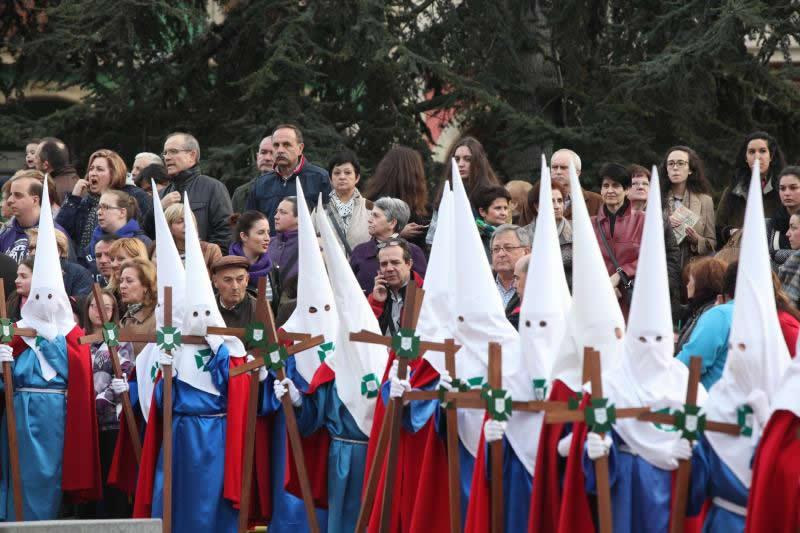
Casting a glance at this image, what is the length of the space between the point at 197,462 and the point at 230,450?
22cm

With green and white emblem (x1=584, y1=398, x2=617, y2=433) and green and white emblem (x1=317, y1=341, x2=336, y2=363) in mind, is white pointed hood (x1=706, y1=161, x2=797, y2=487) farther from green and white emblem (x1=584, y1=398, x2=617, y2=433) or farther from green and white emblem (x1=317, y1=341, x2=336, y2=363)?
green and white emblem (x1=317, y1=341, x2=336, y2=363)

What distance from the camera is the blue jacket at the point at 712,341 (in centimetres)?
793

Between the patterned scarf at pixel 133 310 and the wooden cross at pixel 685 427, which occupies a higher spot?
the patterned scarf at pixel 133 310

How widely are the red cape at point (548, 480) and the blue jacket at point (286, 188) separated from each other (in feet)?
14.8

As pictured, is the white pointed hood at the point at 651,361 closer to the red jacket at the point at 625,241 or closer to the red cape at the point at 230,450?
the red cape at the point at 230,450

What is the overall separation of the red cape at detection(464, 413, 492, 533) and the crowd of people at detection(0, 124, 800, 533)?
2cm

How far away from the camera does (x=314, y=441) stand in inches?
376

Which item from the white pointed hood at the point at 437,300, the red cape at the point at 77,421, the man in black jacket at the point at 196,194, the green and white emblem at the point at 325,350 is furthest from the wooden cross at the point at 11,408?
the white pointed hood at the point at 437,300

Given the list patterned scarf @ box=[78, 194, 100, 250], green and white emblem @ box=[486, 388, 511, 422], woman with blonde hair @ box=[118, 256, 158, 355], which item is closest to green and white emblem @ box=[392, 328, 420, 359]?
A: green and white emblem @ box=[486, 388, 511, 422]

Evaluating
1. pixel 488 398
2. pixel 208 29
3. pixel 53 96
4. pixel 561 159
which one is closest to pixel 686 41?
pixel 561 159

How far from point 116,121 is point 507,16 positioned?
13.9 ft

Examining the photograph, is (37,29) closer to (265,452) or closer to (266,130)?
(266,130)

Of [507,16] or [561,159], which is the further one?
[507,16]

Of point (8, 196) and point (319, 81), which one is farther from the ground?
point (319, 81)
